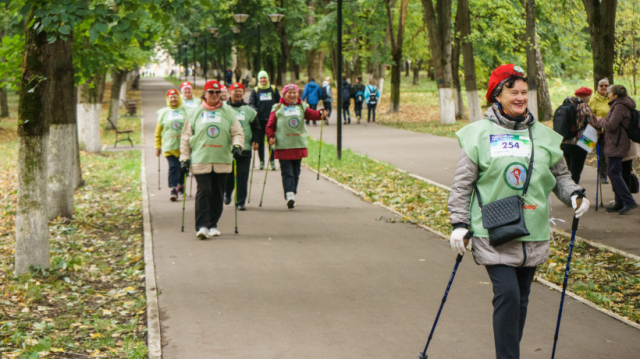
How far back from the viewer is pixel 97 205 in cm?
1314

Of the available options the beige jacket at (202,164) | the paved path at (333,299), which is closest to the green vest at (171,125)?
the paved path at (333,299)

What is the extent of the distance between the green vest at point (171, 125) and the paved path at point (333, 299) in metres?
2.05

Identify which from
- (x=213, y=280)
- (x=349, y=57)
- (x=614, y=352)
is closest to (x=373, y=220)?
(x=213, y=280)

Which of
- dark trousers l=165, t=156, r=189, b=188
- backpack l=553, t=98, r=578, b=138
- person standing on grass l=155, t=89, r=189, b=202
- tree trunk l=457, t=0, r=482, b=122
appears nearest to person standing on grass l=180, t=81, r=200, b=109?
person standing on grass l=155, t=89, r=189, b=202

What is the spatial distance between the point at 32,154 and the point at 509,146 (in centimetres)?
527

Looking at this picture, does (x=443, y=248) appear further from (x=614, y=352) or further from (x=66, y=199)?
(x=66, y=199)

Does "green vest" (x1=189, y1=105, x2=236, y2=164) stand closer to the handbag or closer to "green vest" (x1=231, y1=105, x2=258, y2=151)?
"green vest" (x1=231, y1=105, x2=258, y2=151)

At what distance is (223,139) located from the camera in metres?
9.59

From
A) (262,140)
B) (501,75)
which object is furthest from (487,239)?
(262,140)

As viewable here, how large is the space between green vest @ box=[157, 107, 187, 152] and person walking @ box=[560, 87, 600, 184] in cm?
584

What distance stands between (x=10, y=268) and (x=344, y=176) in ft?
27.3

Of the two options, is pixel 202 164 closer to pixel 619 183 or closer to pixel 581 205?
pixel 619 183

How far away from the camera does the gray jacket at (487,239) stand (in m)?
4.42

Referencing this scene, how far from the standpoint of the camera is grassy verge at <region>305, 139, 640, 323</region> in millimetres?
7141
